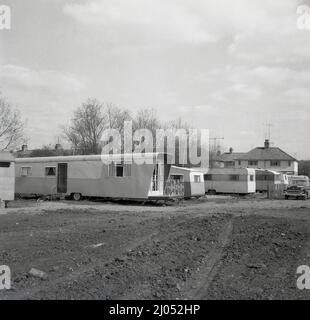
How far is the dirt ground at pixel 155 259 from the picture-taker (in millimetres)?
6973

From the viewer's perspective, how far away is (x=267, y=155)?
82.7 metres

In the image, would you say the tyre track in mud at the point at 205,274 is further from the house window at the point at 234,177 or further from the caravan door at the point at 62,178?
the house window at the point at 234,177

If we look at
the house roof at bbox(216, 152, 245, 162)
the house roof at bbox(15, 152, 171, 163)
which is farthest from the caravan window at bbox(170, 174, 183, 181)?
the house roof at bbox(216, 152, 245, 162)

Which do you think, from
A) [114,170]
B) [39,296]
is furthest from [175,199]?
[39,296]

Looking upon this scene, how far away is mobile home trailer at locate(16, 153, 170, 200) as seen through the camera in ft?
78.7

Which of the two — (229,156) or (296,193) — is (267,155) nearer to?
(229,156)

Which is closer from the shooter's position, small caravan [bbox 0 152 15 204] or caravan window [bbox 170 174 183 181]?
small caravan [bbox 0 152 15 204]

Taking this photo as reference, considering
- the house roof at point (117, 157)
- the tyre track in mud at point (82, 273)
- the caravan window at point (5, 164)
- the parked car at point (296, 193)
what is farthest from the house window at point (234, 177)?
the tyre track in mud at point (82, 273)

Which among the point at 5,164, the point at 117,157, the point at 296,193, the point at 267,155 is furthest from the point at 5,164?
the point at 267,155

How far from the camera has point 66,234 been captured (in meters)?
11.4

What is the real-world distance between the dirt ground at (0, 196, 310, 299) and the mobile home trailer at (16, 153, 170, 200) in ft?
33.3

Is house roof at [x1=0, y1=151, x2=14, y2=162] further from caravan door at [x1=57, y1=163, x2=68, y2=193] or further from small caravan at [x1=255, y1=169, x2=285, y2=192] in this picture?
small caravan at [x1=255, y1=169, x2=285, y2=192]

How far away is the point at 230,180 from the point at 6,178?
1980 cm
